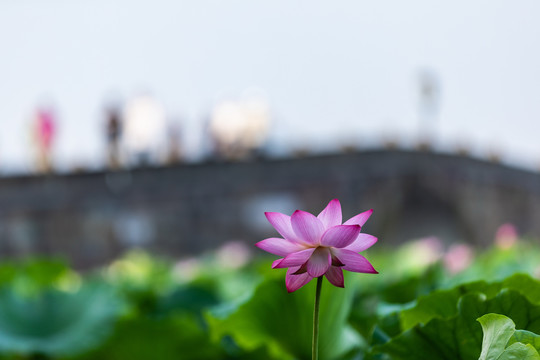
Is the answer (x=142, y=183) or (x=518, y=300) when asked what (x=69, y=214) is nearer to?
(x=142, y=183)

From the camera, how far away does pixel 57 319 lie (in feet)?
2.76

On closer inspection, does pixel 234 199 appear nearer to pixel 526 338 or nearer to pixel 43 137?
pixel 43 137

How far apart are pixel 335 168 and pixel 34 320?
32.0 ft

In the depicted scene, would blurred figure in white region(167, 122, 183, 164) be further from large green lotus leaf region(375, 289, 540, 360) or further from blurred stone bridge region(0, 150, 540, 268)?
large green lotus leaf region(375, 289, 540, 360)

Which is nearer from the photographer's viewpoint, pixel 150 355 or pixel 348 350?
pixel 348 350

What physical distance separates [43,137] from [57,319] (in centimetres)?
898

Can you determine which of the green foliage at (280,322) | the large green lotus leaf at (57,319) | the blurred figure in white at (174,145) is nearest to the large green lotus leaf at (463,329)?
the green foliage at (280,322)

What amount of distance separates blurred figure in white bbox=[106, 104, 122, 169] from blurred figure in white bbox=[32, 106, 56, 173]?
2.95ft

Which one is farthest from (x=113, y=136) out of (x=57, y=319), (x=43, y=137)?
(x=57, y=319)

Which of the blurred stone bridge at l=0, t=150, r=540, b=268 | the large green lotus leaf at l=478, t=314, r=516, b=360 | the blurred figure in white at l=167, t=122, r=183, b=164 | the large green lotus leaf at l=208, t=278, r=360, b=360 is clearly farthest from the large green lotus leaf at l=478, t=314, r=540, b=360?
the blurred figure in white at l=167, t=122, r=183, b=164

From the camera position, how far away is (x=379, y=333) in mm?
406

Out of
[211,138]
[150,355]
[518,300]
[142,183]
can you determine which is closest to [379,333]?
[518,300]

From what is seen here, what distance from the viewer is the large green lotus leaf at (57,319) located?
0.73 m

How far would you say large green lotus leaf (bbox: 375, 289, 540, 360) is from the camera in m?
0.35
